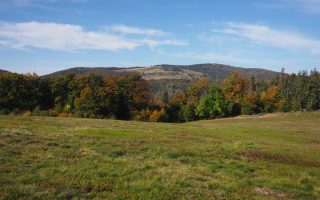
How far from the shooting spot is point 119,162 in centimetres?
1819

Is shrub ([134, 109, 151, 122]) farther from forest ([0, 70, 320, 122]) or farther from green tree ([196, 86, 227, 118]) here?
green tree ([196, 86, 227, 118])

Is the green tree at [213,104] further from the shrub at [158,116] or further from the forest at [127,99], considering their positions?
the shrub at [158,116]

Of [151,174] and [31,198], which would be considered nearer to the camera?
[31,198]

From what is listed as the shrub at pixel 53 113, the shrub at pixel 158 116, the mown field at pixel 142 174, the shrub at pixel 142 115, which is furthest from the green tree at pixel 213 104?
the mown field at pixel 142 174

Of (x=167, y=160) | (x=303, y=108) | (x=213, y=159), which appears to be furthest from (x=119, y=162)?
(x=303, y=108)

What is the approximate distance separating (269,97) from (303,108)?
11.5 metres

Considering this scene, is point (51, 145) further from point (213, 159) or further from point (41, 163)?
point (213, 159)

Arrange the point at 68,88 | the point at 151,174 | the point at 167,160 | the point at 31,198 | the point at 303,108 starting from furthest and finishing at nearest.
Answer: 1. the point at 303,108
2. the point at 68,88
3. the point at 167,160
4. the point at 151,174
5. the point at 31,198

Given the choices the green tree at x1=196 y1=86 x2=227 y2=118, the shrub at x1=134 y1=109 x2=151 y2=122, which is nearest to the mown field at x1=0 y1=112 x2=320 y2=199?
the shrub at x1=134 y1=109 x2=151 y2=122

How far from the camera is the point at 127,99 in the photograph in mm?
101938

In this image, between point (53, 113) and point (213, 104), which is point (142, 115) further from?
point (213, 104)

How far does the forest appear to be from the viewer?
9275cm

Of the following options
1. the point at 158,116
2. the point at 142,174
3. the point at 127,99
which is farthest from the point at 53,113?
the point at 142,174

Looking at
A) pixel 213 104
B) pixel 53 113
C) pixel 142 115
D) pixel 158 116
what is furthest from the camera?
pixel 213 104
